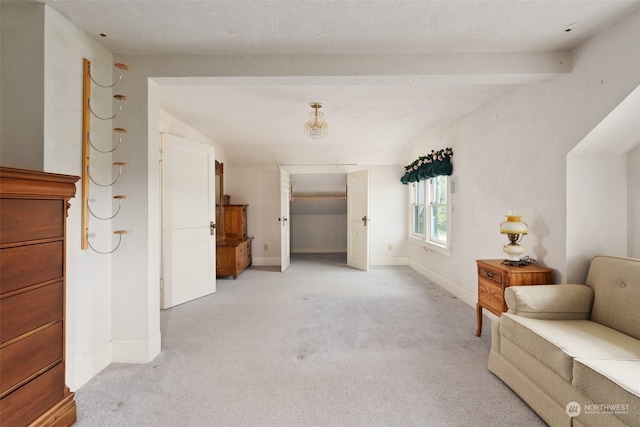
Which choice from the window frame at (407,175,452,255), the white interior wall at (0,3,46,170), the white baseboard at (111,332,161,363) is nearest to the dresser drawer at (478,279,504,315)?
the window frame at (407,175,452,255)

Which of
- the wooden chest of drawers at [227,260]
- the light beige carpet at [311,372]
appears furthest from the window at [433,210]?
the wooden chest of drawers at [227,260]

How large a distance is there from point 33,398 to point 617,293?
10.6 feet

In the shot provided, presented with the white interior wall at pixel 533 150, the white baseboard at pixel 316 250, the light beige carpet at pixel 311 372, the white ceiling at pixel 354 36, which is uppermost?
the white ceiling at pixel 354 36

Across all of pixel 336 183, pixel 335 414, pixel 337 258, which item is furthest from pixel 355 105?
pixel 337 258

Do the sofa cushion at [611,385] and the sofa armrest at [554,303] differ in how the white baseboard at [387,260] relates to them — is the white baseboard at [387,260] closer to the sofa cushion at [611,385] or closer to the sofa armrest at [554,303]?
the sofa armrest at [554,303]

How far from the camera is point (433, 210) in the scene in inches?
193

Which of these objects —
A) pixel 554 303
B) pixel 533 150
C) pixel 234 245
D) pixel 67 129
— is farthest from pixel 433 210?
pixel 67 129

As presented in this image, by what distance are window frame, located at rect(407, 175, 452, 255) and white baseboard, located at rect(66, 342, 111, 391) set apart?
3.87 meters

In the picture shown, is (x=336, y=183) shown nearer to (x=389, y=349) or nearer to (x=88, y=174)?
(x=389, y=349)

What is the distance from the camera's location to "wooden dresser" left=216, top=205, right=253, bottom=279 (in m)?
4.86

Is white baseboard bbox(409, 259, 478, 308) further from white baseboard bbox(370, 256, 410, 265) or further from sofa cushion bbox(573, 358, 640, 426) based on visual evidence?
sofa cushion bbox(573, 358, 640, 426)

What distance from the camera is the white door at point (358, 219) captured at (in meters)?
5.57

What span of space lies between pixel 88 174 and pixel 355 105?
2547 mm

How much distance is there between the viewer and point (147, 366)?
222cm
